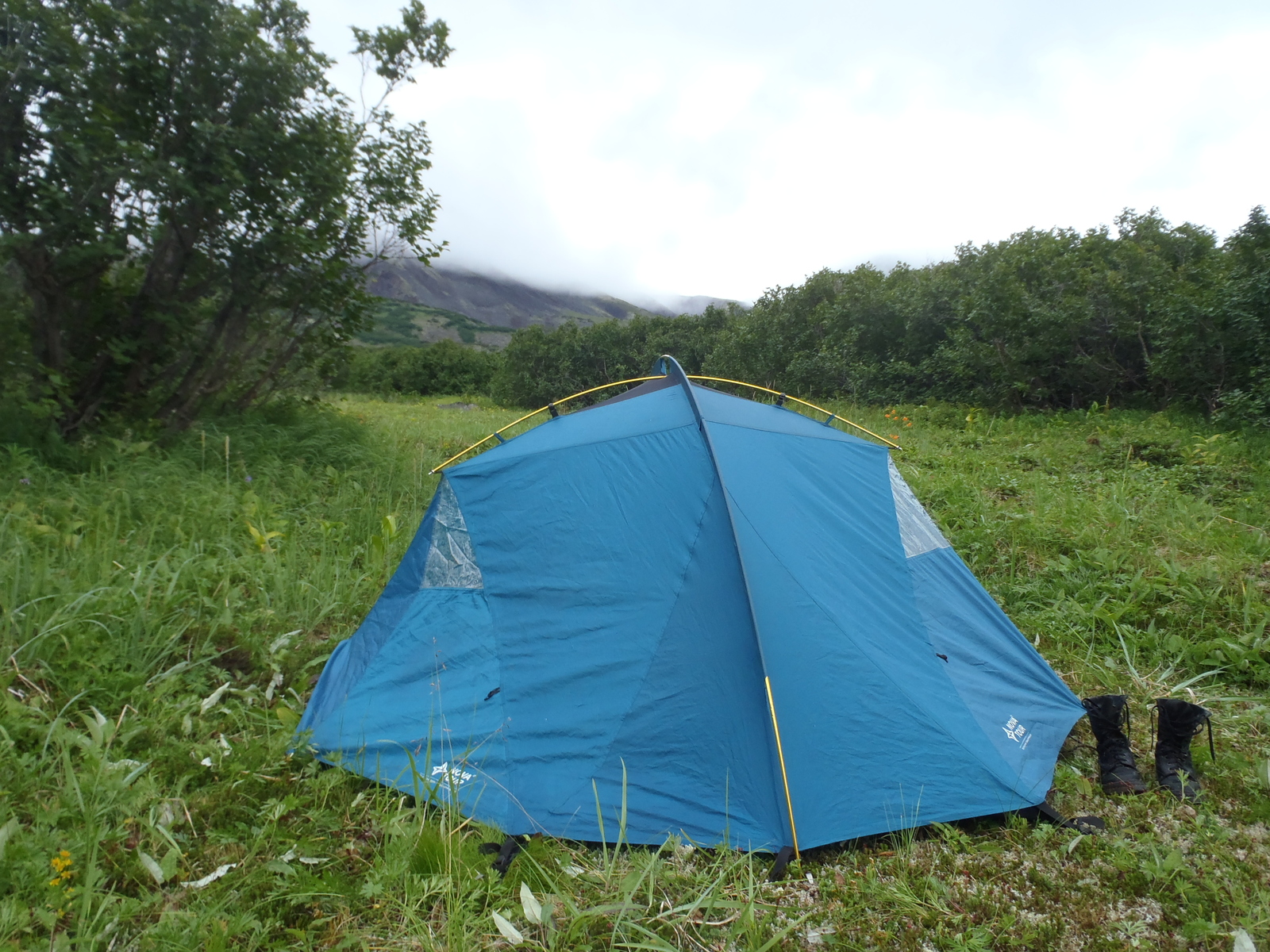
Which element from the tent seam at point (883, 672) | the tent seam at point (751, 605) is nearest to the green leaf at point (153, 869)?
the tent seam at point (751, 605)

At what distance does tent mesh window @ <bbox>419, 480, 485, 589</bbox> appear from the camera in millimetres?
3164

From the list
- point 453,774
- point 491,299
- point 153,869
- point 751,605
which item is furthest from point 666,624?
point 491,299

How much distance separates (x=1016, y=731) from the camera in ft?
9.42

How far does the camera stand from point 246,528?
4.62 meters

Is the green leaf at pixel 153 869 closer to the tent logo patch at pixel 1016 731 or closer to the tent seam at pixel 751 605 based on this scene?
the tent seam at pixel 751 605

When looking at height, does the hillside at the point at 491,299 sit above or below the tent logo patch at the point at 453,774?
above

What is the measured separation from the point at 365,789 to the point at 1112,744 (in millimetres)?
3060

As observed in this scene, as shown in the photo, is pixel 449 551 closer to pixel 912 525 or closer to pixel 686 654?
pixel 686 654

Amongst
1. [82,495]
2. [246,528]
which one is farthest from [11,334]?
[246,528]

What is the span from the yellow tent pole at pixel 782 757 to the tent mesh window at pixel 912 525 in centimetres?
112

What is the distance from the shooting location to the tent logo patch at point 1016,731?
2.84 m

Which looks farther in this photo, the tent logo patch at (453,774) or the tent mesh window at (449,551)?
the tent mesh window at (449,551)

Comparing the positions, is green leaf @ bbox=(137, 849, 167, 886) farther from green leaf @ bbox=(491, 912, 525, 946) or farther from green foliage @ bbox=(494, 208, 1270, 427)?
green foliage @ bbox=(494, 208, 1270, 427)

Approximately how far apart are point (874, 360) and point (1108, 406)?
4.76 metres
